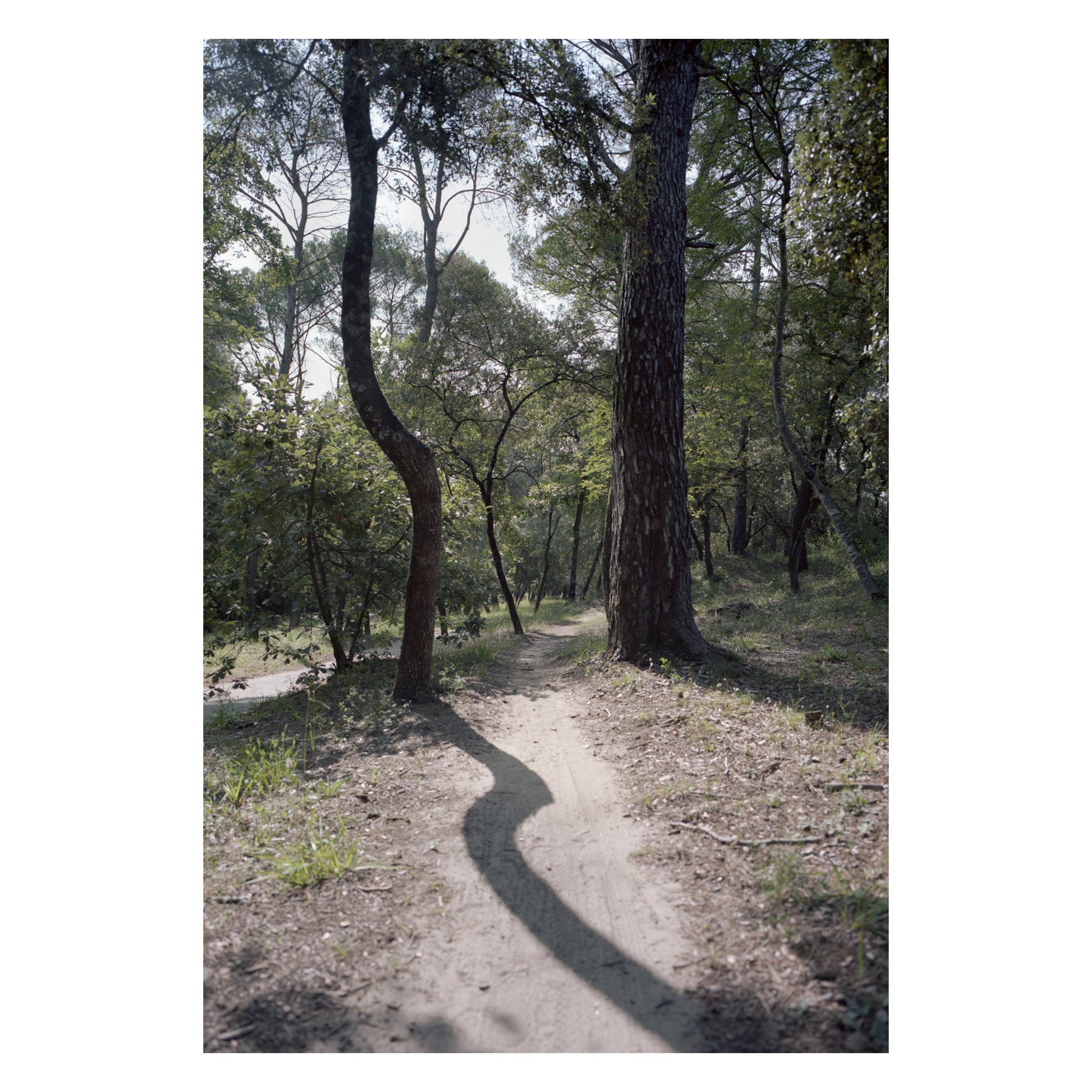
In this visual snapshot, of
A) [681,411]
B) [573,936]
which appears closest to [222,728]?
[573,936]

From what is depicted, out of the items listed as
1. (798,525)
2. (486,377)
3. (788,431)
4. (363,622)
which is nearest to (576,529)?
(798,525)

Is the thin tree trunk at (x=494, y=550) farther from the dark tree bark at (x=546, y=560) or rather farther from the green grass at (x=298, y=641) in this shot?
the dark tree bark at (x=546, y=560)

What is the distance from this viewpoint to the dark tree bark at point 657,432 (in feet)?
23.0

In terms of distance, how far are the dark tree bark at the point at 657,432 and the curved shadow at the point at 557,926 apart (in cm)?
306

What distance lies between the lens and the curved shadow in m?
2.24

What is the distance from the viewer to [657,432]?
710 centimetres

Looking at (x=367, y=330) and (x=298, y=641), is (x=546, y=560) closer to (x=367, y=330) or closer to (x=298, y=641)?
(x=298, y=641)

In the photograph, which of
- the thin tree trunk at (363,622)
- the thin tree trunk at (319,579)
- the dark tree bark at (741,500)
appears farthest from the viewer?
the dark tree bark at (741,500)

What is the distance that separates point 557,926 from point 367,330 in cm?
505

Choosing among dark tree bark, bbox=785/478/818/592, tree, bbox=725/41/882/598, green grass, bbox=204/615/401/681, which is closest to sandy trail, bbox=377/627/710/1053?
green grass, bbox=204/615/401/681

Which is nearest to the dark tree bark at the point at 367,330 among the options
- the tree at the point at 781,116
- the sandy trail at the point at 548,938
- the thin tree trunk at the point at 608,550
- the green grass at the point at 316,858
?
the thin tree trunk at the point at 608,550

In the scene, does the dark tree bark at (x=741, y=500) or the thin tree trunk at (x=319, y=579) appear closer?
the thin tree trunk at (x=319, y=579)

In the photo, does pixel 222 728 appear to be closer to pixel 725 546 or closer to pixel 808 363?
pixel 808 363

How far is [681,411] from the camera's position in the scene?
732 centimetres
